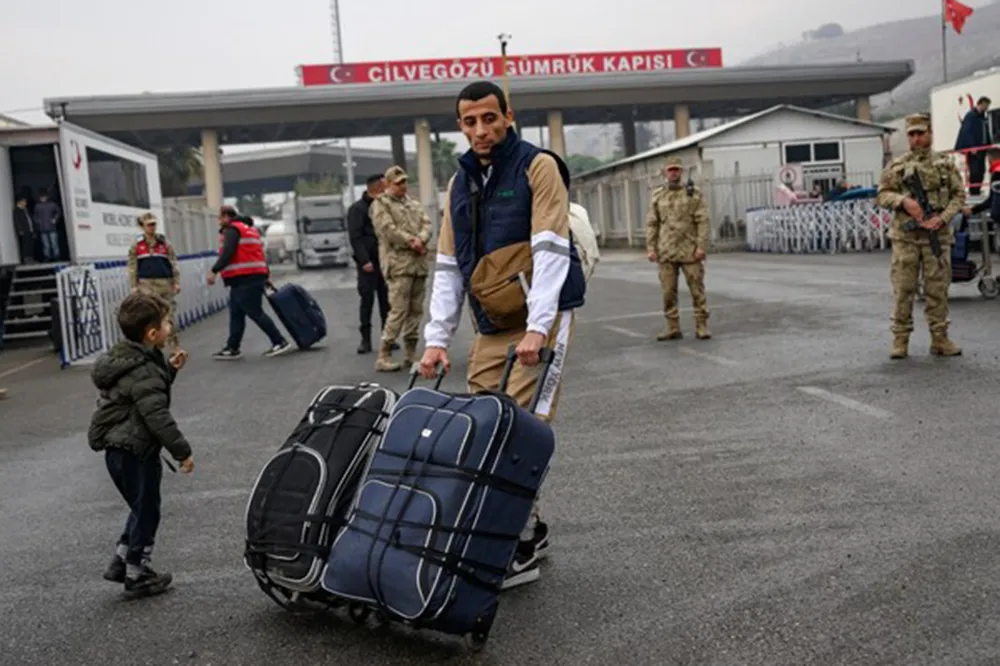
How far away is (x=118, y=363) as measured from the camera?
439 centimetres

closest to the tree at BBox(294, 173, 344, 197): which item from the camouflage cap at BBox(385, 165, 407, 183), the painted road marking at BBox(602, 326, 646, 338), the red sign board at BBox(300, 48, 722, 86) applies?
the red sign board at BBox(300, 48, 722, 86)

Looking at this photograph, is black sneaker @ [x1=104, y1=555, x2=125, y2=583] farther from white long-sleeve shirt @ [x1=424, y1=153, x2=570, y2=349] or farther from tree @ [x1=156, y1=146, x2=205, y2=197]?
tree @ [x1=156, y1=146, x2=205, y2=197]

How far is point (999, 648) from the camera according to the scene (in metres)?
3.38

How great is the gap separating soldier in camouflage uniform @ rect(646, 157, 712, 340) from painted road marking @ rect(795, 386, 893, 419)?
10.5 ft

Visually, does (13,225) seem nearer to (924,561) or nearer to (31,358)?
(31,358)

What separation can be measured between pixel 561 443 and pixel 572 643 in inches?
125

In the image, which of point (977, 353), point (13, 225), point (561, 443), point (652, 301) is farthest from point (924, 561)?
point (13, 225)

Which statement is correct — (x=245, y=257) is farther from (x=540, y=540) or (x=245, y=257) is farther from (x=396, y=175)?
(x=540, y=540)

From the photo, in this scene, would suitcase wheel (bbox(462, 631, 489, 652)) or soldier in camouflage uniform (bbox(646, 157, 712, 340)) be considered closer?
suitcase wheel (bbox(462, 631, 489, 652))

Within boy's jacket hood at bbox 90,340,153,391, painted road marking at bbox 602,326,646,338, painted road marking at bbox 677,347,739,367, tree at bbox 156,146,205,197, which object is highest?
tree at bbox 156,146,205,197

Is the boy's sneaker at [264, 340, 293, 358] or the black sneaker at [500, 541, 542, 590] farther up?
the boy's sneaker at [264, 340, 293, 358]

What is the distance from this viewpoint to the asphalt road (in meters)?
3.69

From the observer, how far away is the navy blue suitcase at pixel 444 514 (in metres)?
3.43

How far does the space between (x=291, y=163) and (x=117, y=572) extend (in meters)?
92.8
